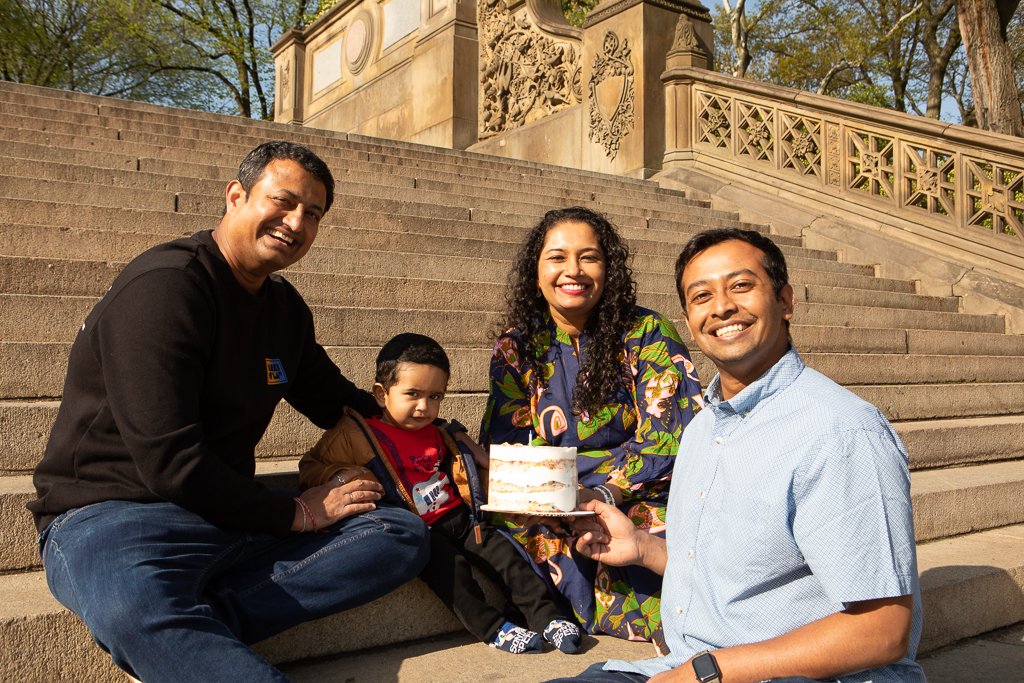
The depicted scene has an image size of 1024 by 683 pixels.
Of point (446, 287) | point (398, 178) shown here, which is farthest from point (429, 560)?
point (398, 178)

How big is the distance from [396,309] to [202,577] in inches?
100

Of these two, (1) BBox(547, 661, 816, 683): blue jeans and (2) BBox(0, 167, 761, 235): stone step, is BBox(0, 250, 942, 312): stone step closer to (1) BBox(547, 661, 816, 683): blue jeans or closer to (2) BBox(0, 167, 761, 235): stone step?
(2) BBox(0, 167, 761, 235): stone step

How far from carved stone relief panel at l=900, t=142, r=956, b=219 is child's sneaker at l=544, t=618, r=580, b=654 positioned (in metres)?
7.00

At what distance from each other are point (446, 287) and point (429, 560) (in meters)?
2.57

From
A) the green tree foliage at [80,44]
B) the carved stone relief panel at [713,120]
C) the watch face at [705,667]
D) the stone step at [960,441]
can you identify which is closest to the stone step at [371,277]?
the stone step at [960,441]

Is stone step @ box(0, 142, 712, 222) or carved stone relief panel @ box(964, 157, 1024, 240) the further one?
carved stone relief panel @ box(964, 157, 1024, 240)

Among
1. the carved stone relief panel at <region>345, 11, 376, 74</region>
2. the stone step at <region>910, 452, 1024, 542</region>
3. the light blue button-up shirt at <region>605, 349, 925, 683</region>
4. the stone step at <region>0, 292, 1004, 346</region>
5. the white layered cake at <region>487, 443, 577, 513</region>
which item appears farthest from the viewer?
the carved stone relief panel at <region>345, 11, 376, 74</region>

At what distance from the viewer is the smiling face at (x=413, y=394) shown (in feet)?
9.21

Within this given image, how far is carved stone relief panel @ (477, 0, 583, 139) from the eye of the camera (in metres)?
14.1

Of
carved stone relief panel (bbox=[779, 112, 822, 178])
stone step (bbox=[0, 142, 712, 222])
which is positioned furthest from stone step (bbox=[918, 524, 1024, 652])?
carved stone relief panel (bbox=[779, 112, 822, 178])

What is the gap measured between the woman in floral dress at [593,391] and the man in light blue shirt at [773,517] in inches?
31.9

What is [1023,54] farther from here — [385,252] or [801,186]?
[385,252]

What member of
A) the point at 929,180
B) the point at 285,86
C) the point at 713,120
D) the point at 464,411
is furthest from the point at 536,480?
the point at 285,86

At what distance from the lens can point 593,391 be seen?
2920 mm
